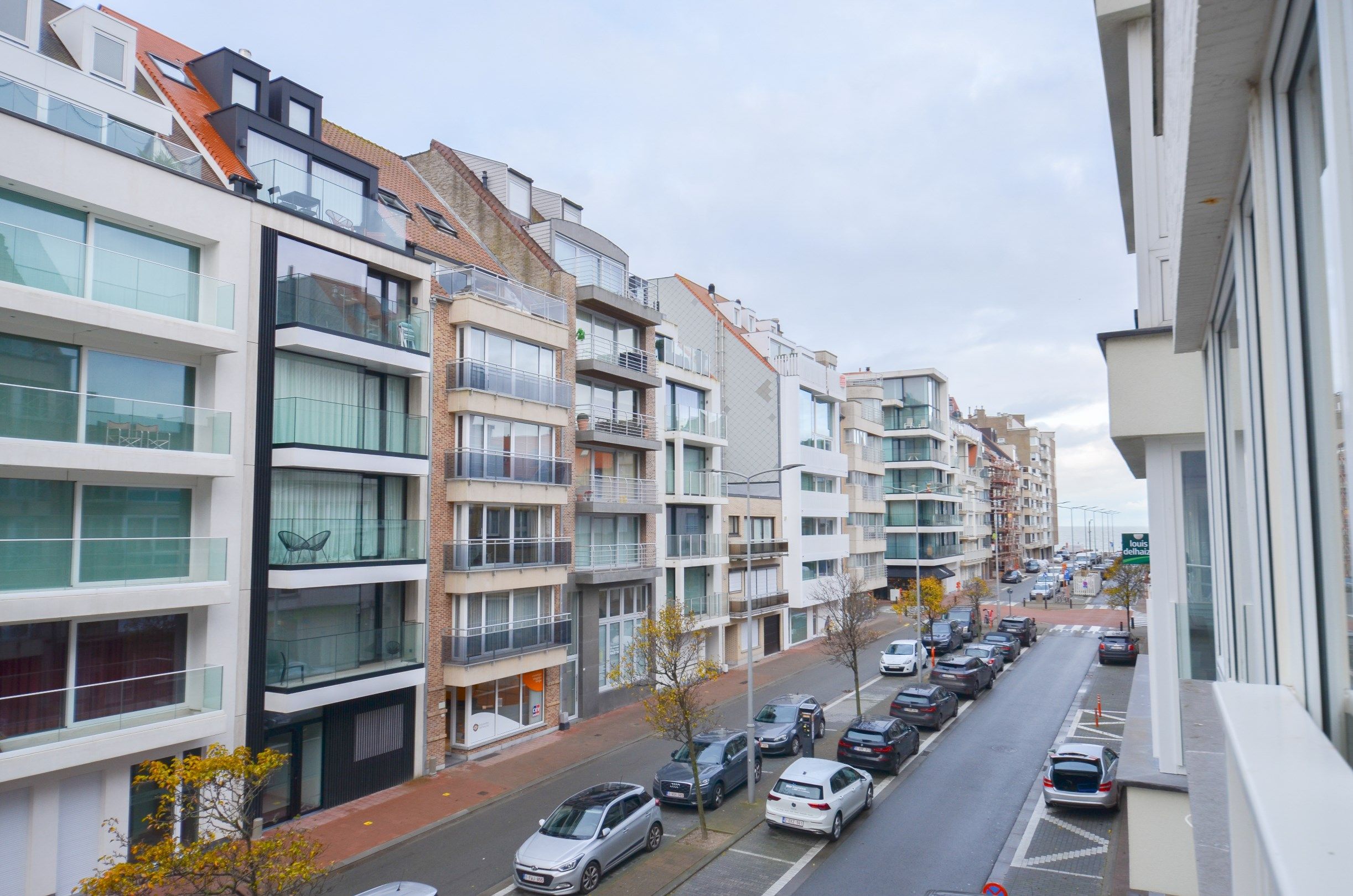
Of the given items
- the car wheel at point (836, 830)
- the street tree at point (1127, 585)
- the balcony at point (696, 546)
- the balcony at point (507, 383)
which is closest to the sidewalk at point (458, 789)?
the balcony at point (696, 546)

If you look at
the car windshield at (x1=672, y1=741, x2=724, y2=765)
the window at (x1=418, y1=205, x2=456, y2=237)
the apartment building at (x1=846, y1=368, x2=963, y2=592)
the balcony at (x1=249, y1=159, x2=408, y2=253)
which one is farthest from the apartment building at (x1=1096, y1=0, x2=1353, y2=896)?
the apartment building at (x1=846, y1=368, x2=963, y2=592)

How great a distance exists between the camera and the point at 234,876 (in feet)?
35.3

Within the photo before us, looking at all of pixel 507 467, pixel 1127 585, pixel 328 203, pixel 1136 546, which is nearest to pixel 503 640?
pixel 507 467

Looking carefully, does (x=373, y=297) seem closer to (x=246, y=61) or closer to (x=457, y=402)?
(x=457, y=402)

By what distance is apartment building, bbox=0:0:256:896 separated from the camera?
14.3 m

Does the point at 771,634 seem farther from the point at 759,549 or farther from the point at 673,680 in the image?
the point at 673,680

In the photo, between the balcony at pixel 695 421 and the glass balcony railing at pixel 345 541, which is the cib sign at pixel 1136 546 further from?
the balcony at pixel 695 421

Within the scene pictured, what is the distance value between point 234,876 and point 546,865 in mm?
5739

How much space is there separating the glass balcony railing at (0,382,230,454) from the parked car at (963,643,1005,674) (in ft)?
94.2

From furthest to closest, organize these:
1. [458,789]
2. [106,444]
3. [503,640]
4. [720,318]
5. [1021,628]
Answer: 1. [1021,628]
2. [720,318]
3. [503,640]
4. [458,789]
5. [106,444]

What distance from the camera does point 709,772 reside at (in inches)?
792

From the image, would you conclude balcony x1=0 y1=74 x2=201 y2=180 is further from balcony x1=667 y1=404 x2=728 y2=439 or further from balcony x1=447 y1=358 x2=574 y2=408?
balcony x1=667 y1=404 x2=728 y2=439

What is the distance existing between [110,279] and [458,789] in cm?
1403

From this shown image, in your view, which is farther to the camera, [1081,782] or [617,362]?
[617,362]
